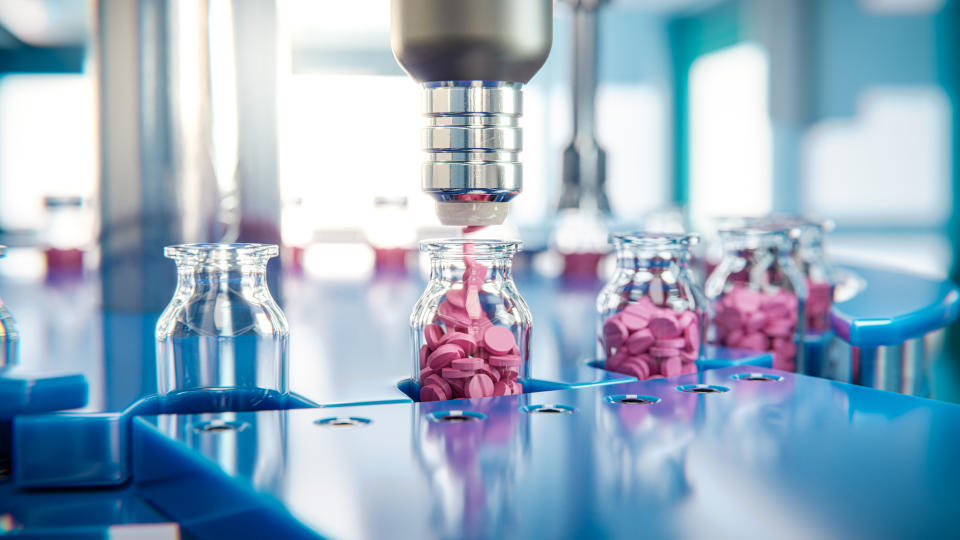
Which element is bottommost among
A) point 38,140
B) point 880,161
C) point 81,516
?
point 81,516

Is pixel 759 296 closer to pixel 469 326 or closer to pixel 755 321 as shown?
pixel 755 321

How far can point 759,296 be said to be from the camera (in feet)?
3.06

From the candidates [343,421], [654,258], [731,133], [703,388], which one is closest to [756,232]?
[654,258]

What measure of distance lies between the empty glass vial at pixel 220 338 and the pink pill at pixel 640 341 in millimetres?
286

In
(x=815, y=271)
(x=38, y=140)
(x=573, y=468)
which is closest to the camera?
(x=573, y=468)

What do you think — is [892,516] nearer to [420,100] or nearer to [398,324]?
[420,100]

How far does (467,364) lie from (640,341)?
177mm

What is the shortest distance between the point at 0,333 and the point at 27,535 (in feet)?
0.74

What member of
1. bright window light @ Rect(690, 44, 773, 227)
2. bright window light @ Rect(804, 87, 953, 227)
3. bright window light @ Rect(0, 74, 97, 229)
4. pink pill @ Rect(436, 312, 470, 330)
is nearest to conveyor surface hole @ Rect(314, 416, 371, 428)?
pink pill @ Rect(436, 312, 470, 330)

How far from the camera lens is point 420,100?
2.22 ft

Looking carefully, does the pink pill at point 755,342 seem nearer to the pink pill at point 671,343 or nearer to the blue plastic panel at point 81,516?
the pink pill at point 671,343

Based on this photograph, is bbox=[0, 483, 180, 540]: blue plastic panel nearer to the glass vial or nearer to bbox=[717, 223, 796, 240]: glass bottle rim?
bbox=[717, 223, 796, 240]: glass bottle rim

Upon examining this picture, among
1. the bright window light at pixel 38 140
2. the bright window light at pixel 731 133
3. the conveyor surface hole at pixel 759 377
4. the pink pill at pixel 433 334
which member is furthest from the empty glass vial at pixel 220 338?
the bright window light at pixel 731 133

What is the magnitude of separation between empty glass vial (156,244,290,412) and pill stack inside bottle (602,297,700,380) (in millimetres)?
283
